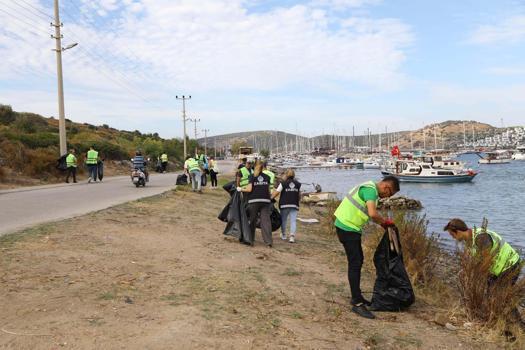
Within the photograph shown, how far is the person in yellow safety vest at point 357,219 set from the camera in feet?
20.6

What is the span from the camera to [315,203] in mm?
27953

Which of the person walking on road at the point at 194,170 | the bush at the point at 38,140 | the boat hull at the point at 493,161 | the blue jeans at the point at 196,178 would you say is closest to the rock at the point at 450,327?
the person walking on road at the point at 194,170

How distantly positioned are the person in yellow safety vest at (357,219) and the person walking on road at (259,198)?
3.73m

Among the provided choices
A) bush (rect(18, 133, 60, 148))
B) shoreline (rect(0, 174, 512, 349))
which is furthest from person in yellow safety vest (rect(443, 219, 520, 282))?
bush (rect(18, 133, 60, 148))

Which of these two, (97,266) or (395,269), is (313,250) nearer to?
(395,269)

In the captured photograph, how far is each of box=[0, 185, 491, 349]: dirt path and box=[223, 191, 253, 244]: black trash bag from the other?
0.34 m

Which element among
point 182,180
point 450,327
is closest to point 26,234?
point 450,327

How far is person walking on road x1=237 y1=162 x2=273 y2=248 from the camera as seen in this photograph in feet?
33.1

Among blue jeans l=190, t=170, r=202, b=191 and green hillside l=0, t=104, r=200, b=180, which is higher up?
green hillside l=0, t=104, r=200, b=180

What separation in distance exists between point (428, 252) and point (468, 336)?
13.6 ft

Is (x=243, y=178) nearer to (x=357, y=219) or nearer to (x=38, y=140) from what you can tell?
(x=357, y=219)

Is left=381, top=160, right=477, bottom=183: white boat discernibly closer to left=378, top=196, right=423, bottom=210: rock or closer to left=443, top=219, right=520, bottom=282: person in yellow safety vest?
left=378, top=196, right=423, bottom=210: rock

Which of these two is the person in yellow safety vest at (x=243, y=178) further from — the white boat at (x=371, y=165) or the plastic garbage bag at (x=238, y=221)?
the white boat at (x=371, y=165)

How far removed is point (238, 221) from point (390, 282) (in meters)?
4.36
